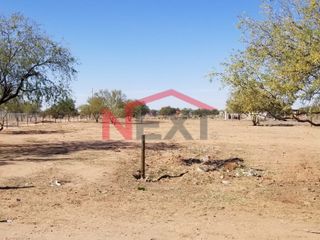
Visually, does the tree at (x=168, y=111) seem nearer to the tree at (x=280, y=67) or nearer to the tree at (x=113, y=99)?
the tree at (x=113, y=99)

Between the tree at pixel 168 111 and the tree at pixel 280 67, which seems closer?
the tree at pixel 280 67

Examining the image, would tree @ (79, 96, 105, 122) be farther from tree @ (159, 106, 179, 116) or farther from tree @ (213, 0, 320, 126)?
Answer: tree @ (213, 0, 320, 126)

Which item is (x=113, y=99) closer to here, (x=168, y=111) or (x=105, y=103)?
(x=105, y=103)

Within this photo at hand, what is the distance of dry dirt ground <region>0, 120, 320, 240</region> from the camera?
8.67 metres

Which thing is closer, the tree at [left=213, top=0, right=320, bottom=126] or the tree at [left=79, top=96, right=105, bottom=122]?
the tree at [left=213, top=0, right=320, bottom=126]

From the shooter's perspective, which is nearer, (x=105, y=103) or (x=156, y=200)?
(x=156, y=200)

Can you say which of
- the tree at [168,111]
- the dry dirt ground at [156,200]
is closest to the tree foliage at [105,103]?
the tree at [168,111]

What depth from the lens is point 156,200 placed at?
11.8 metres

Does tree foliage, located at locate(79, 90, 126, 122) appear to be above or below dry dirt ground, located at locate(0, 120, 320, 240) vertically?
above

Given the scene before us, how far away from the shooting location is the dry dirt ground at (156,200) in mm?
8672

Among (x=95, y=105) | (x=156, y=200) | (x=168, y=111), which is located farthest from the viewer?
(x=168, y=111)

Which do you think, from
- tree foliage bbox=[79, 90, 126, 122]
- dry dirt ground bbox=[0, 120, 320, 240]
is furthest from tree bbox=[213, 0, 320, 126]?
tree foliage bbox=[79, 90, 126, 122]

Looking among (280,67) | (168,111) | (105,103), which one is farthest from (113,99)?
(280,67)

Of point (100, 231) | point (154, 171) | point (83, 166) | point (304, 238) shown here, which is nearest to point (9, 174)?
point (83, 166)
